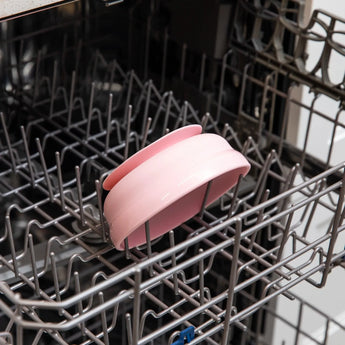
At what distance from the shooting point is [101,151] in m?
0.99

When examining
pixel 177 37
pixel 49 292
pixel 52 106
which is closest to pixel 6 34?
pixel 52 106

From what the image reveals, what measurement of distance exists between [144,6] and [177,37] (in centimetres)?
6

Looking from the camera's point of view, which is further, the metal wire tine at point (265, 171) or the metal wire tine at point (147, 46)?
the metal wire tine at point (147, 46)

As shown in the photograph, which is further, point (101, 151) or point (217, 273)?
point (217, 273)

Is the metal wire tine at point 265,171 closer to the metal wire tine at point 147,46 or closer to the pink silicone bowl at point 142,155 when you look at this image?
the pink silicone bowl at point 142,155

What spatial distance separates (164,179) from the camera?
0.66 m

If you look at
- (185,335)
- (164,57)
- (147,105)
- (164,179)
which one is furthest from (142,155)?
(164,57)

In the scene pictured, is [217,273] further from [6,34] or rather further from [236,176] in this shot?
[6,34]

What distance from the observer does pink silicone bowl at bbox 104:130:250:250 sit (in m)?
0.66

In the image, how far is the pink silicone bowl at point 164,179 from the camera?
658 mm

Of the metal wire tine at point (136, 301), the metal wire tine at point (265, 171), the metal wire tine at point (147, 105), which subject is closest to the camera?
the metal wire tine at point (136, 301)

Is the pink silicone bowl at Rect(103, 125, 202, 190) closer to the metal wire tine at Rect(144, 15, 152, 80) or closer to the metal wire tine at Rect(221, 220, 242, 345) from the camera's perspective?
the metal wire tine at Rect(221, 220, 242, 345)

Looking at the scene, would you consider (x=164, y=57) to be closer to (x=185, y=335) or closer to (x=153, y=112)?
(x=153, y=112)

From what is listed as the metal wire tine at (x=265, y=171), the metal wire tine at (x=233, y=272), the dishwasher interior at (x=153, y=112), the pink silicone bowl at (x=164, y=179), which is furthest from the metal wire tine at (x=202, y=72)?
the metal wire tine at (x=233, y=272)
